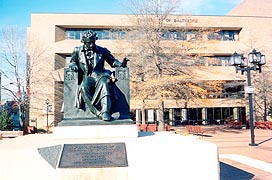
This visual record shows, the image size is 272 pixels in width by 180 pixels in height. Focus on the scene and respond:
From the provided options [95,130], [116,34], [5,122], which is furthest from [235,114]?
[95,130]

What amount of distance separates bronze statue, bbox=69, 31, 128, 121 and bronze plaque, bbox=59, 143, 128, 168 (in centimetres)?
117

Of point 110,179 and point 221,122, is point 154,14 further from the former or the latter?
point 221,122

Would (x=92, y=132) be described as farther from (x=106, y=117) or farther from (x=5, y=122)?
→ (x=5, y=122)

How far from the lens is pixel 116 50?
31.3 metres

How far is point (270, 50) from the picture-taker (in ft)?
128

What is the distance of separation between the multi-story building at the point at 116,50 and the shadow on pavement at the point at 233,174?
20.8 metres

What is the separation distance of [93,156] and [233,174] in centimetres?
397

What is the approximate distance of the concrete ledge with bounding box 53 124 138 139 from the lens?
6.82 meters

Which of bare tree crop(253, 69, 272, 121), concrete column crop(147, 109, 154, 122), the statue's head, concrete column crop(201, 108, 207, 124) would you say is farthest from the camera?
concrete column crop(201, 108, 207, 124)

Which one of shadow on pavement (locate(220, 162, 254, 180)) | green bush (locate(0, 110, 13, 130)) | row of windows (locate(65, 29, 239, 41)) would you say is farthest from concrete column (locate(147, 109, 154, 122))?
shadow on pavement (locate(220, 162, 254, 180))

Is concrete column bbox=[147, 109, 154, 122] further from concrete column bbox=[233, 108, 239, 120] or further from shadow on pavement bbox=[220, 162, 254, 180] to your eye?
shadow on pavement bbox=[220, 162, 254, 180]

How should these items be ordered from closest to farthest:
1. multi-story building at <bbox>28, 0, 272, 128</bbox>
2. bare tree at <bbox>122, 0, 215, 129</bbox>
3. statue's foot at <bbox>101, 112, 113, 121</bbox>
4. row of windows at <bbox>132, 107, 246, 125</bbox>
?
1. statue's foot at <bbox>101, 112, 113, 121</bbox>
2. bare tree at <bbox>122, 0, 215, 129</bbox>
3. multi-story building at <bbox>28, 0, 272, 128</bbox>
4. row of windows at <bbox>132, 107, 246, 125</bbox>

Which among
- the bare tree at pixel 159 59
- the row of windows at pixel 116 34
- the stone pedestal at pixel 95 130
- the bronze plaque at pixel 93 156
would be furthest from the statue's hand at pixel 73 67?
the row of windows at pixel 116 34

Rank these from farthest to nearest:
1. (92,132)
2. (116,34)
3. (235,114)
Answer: (235,114), (116,34), (92,132)
